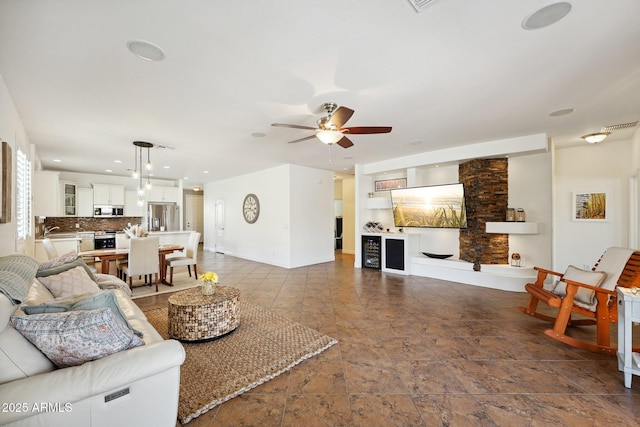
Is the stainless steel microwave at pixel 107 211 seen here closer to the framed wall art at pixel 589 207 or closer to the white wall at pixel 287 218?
the white wall at pixel 287 218

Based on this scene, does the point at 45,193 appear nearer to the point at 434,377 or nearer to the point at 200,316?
the point at 200,316

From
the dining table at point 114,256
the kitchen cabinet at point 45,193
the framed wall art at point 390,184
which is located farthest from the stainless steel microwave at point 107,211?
the framed wall art at point 390,184

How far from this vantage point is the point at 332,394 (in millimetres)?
1964

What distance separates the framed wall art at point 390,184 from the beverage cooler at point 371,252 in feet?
4.51

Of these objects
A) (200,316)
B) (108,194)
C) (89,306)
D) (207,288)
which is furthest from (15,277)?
(108,194)

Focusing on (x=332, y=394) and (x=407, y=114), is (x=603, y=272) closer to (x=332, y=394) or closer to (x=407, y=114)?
(x=407, y=114)

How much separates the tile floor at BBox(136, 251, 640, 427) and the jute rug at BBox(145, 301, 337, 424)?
0.31 ft

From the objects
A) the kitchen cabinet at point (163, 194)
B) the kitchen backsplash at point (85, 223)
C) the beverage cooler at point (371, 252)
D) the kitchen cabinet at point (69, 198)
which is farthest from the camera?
the kitchen cabinet at point (163, 194)

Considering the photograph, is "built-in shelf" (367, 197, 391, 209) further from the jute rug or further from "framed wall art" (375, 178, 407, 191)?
the jute rug

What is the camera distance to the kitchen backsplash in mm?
7109

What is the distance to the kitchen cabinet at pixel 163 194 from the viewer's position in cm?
838

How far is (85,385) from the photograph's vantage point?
4.09 feet

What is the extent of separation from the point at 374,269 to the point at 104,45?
5.93m

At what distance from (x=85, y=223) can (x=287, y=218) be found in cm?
619
